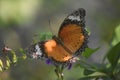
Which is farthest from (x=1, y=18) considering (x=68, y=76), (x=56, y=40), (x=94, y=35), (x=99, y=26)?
(x=94, y=35)

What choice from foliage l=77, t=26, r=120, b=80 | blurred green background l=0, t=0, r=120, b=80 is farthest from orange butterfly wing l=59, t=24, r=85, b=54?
blurred green background l=0, t=0, r=120, b=80

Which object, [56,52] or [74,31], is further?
[74,31]

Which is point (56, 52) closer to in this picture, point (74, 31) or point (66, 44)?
point (66, 44)

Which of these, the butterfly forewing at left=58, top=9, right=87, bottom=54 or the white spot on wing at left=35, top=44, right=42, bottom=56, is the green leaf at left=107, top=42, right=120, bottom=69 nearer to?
the butterfly forewing at left=58, top=9, right=87, bottom=54

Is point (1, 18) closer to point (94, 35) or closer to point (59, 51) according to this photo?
point (59, 51)

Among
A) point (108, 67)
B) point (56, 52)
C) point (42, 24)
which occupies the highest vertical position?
point (56, 52)

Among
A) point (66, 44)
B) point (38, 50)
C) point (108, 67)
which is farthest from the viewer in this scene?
point (108, 67)

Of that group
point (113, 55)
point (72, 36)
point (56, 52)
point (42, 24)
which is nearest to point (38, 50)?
point (56, 52)
